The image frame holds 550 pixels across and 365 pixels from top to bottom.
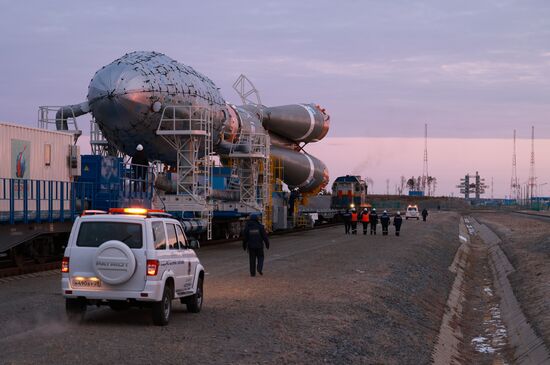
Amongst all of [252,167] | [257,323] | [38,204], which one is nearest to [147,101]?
[38,204]

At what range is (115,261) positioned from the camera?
39.6 feet

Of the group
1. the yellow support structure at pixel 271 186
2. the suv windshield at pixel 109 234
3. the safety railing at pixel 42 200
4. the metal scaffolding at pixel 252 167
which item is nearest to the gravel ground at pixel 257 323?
the suv windshield at pixel 109 234

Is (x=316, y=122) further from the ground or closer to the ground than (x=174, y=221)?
further from the ground

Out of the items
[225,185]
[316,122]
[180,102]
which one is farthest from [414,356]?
[316,122]

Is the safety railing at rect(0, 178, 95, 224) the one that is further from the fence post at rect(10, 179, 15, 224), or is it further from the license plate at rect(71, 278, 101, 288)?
the license plate at rect(71, 278, 101, 288)

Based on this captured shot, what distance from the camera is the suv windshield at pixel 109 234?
12344 mm

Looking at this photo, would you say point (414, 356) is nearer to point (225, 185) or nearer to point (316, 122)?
point (225, 185)

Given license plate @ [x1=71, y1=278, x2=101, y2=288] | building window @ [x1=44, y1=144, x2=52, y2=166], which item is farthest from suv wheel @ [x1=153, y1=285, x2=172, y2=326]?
building window @ [x1=44, y1=144, x2=52, y2=166]

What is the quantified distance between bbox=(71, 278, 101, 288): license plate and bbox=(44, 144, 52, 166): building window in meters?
12.1

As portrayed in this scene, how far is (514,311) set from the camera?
961 inches

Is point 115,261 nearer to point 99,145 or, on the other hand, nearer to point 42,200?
point 42,200

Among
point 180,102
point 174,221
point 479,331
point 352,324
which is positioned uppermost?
point 180,102

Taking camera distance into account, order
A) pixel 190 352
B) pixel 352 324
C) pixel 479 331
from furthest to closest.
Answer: pixel 479 331
pixel 352 324
pixel 190 352

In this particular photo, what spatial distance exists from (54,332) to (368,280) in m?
12.0
